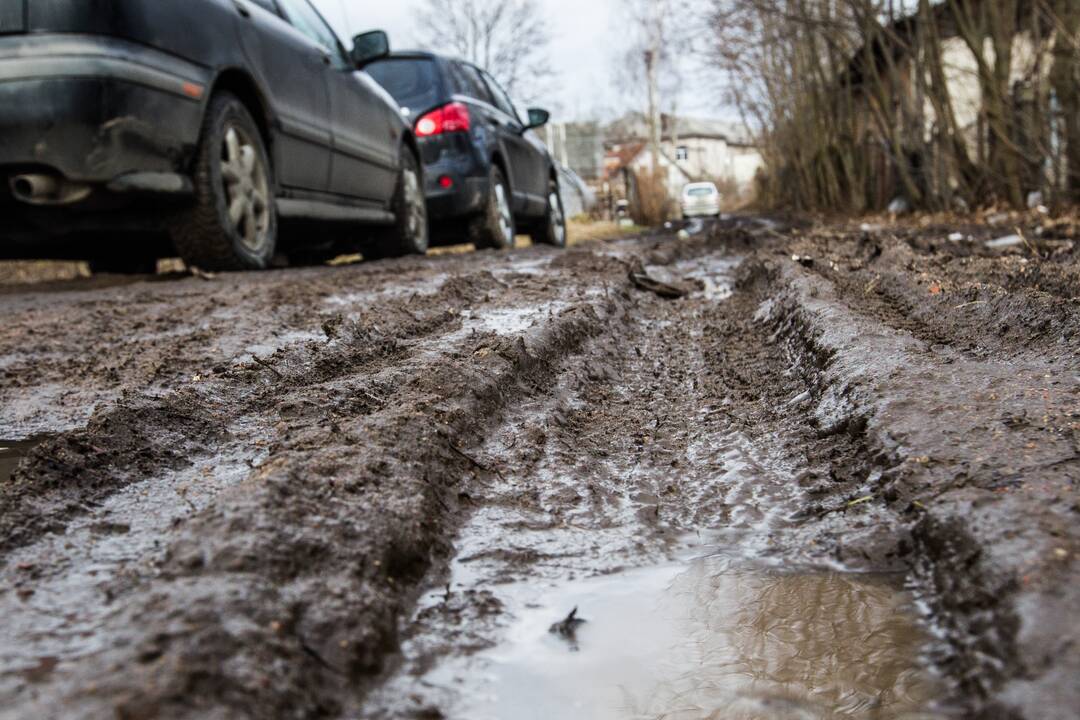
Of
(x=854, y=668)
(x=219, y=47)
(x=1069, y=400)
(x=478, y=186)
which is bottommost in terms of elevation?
(x=854, y=668)

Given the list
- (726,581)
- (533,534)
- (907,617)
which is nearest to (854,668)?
(907,617)

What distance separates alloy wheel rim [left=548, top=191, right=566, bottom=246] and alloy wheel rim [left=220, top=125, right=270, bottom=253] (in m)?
5.48

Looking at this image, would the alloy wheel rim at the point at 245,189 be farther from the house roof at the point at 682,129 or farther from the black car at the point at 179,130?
the house roof at the point at 682,129

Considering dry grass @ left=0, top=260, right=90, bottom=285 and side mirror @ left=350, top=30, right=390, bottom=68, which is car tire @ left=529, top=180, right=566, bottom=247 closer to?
side mirror @ left=350, top=30, right=390, bottom=68

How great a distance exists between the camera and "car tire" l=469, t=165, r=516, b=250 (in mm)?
8000

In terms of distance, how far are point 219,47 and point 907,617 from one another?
4265 mm

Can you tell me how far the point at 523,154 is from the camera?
9.13m

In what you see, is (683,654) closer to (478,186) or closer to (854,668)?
(854,668)

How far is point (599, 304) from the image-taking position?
3711 mm

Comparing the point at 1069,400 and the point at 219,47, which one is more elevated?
the point at 219,47

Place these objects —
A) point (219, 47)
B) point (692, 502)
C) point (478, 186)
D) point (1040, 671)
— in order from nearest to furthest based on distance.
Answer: point (1040, 671), point (692, 502), point (219, 47), point (478, 186)

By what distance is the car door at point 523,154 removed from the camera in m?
8.77

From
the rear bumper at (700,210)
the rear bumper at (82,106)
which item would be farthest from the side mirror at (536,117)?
the rear bumper at (700,210)

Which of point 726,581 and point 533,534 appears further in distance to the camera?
point 533,534
